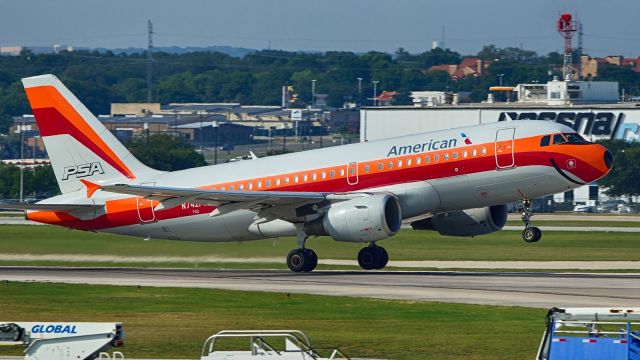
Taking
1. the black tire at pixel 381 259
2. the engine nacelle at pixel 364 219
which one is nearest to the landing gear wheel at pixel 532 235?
the engine nacelle at pixel 364 219

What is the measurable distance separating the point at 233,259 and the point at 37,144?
5971 inches

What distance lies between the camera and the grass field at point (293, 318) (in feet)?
100

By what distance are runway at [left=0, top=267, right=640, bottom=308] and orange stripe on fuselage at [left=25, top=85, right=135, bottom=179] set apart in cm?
549

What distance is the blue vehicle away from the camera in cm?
2138

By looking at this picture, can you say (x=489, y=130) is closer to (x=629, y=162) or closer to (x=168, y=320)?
(x=168, y=320)

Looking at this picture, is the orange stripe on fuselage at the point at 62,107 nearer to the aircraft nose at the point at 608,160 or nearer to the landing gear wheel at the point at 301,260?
the landing gear wheel at the point at 301,260

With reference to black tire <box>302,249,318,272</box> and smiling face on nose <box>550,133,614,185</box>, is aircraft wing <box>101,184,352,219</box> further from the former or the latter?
smiling face on nose <box>550,133,614,185</box>

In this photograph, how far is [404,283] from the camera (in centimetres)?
4578

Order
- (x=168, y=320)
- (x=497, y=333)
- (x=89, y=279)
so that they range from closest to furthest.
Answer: (x=497, y=333) < (x=168, y=320) < (x=89, y=279)

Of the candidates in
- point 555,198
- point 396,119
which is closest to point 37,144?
point 396,119

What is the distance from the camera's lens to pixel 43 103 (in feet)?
175

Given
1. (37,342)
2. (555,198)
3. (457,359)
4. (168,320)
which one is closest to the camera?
(37,342)

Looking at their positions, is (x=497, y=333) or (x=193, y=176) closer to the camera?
(x=497, y=333)

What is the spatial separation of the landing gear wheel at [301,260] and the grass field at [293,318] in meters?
8.10
